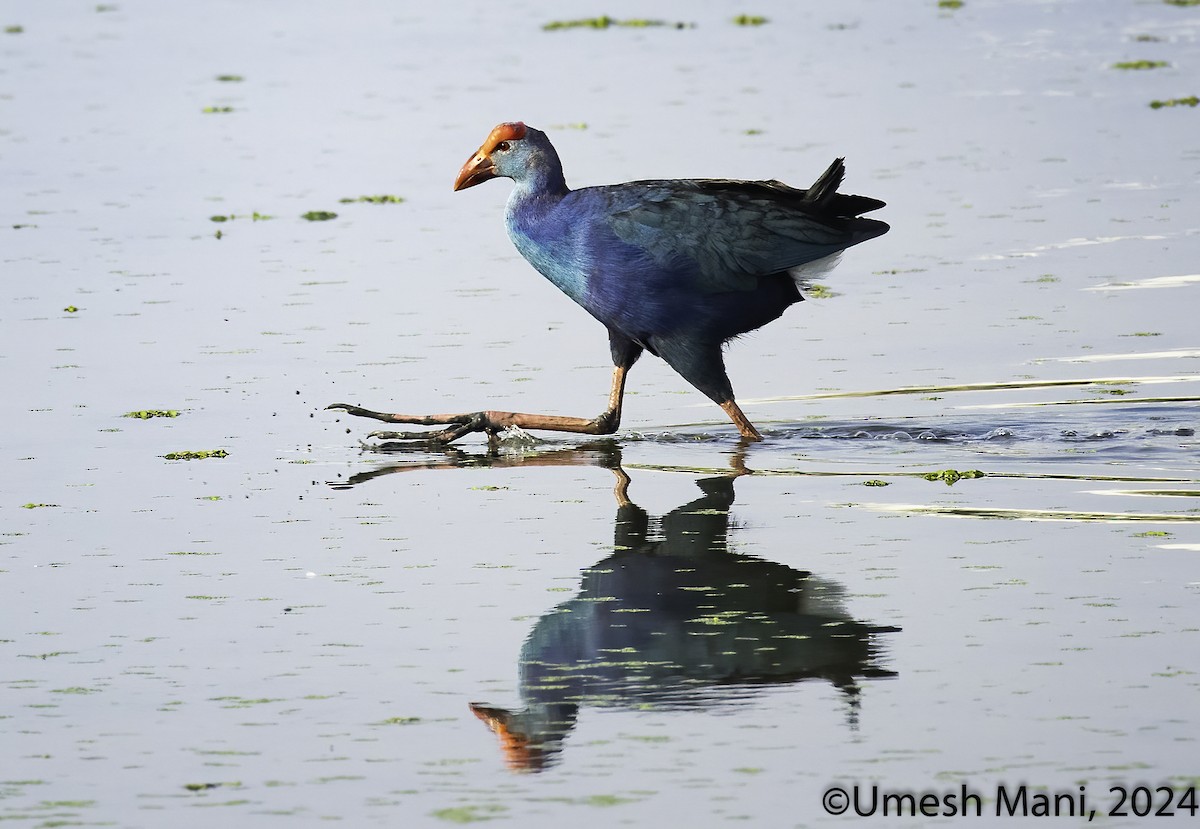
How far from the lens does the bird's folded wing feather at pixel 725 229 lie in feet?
31.2

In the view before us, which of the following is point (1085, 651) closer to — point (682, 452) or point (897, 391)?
point (682, 452)

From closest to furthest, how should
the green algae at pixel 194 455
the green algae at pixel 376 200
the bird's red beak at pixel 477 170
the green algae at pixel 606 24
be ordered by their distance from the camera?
the green algae at pixel 194 455 → the bird's red beak at pixel 477 170 → the green algae at pixel 376 200 → the green algae at pixel 606 24

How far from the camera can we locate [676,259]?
9.50 metres

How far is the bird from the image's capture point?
9539mm

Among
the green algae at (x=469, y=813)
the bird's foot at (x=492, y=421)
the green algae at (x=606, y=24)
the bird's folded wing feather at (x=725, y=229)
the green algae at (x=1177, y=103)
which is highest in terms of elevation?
the green algae at (x=606, y=24)

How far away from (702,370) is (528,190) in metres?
1.21

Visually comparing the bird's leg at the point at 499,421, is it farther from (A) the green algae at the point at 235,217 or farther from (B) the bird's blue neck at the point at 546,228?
(A) the green algae at the point at 235,217

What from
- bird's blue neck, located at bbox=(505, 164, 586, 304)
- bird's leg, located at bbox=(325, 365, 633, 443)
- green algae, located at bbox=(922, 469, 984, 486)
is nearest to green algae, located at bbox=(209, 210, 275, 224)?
bird's blue neck, located at bbox=(505, 164, 586, 304)

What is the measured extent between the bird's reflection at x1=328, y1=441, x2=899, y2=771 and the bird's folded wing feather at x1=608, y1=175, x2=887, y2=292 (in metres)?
1.83

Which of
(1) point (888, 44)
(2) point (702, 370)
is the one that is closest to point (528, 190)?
(2) point (702, 370)

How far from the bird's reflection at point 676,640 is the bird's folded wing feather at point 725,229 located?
6.01ft

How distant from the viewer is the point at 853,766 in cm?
559

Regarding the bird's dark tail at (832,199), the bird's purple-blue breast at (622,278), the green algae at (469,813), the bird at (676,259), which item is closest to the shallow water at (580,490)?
the green algae at (469,813)

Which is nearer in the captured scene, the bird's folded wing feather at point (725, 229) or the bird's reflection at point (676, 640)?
the bird's reflection at point (676, 640)
